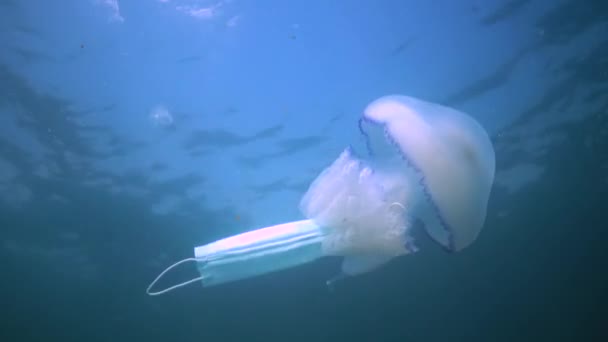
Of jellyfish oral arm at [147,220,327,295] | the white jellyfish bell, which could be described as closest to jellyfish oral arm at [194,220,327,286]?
jellyfish oral arm at [147,220,327,295]

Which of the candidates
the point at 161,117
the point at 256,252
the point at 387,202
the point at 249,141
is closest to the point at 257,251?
the point at 256,252

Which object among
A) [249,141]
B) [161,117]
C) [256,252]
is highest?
[161,117]

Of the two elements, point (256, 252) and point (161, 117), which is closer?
point (256, 252)

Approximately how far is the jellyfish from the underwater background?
601 millimetres

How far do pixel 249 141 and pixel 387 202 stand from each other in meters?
6.82

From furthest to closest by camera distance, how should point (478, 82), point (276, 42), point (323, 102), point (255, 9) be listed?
A: point (478, 82) → point (323, 102) → point (276, 42) → point (255, 9)

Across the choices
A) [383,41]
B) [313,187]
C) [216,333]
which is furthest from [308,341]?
[313,187]

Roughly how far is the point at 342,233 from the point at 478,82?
25.6ft

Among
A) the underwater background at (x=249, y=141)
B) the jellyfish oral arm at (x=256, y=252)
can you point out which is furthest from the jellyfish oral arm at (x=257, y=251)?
the underwater background at (x=249, y=141)

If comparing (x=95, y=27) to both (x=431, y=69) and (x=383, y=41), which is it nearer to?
(x=383, y=41)

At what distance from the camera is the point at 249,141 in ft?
32.8

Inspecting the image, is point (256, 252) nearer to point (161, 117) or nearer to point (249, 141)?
point (161, 117)

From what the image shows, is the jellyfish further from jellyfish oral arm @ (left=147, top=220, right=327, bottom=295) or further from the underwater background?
the underwater background

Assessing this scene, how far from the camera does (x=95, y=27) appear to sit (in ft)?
23.6
